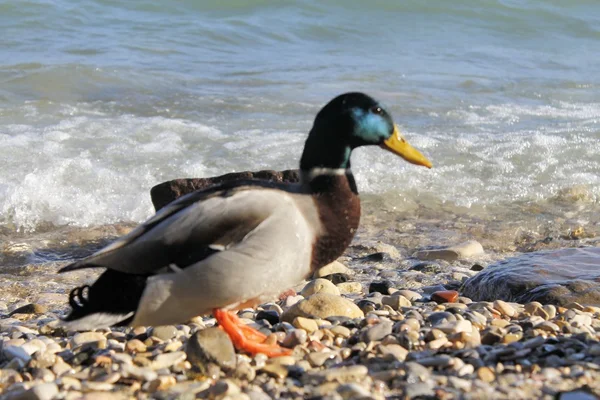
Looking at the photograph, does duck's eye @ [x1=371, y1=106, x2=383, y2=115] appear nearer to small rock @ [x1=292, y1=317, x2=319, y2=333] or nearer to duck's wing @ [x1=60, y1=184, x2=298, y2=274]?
duck's wing @ [x1=60, y1=184, x2=298, y2=274]

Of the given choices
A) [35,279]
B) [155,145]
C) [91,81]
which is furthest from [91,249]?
[91,81]

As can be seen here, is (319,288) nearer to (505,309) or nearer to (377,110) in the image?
(505,309)

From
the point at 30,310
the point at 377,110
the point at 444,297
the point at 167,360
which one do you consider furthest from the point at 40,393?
the point at 444,297

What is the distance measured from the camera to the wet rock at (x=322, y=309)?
168 inches

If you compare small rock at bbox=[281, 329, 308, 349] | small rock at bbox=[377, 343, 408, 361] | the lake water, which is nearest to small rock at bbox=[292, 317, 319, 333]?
small rock at bbox=[281, 329, 308, 349]

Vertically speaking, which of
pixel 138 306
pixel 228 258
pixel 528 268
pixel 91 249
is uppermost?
pixel 228 258

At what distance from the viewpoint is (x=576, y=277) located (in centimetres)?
506

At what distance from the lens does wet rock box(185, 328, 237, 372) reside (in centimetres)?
341

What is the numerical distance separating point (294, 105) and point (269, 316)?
7.19 meters

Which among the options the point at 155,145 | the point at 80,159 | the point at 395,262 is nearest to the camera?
the point at 395,262

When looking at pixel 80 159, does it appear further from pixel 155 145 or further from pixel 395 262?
pixel 395 262

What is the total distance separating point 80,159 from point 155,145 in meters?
0.97

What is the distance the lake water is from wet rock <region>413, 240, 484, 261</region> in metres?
0.40

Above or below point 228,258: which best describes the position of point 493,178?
below
